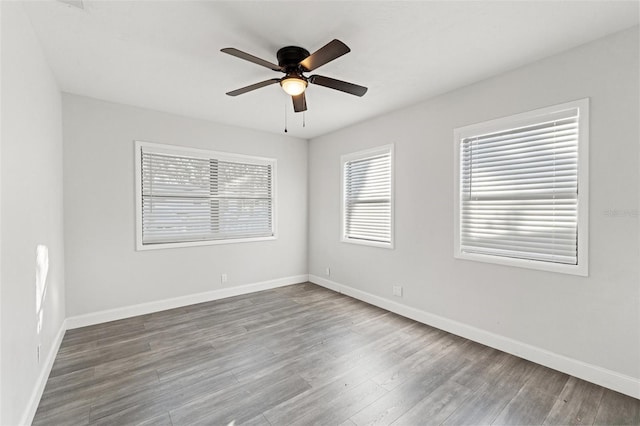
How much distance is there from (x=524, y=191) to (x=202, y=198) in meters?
3.94

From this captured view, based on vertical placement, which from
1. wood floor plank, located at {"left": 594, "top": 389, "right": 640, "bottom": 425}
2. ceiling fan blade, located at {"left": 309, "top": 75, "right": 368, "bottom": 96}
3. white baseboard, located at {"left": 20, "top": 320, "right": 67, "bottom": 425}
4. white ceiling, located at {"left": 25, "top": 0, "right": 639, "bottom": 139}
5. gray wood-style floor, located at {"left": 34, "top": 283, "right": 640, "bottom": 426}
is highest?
white ceiling, located at {"left": 25, "top": 0, "right": 639, "bottom": 139}

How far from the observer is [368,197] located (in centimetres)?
434

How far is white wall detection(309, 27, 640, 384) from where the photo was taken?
216 centimetres

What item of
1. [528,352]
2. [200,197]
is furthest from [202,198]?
[528,352]

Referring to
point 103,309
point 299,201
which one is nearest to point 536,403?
point 299,201

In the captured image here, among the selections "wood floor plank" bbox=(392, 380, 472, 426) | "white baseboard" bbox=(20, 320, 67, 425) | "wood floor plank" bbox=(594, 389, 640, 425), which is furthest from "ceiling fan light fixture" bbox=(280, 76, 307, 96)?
"wood floor plank" bbox=(594, 389, 640, 425)

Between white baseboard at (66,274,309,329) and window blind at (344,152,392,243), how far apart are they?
1.60 m

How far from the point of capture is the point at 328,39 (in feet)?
7.33

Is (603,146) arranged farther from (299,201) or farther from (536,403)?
(299,201)

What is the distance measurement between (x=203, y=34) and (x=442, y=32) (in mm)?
1787

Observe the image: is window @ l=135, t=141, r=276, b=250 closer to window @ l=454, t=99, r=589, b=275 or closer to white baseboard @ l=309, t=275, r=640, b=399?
white baseboard @ l=309, t=275, r=640, b=399

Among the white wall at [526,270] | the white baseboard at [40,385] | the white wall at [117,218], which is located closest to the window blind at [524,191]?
the white wall at [526,270]

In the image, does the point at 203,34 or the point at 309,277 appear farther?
the point at 309,277

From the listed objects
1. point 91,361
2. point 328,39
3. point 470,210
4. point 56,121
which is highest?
point 328,39
